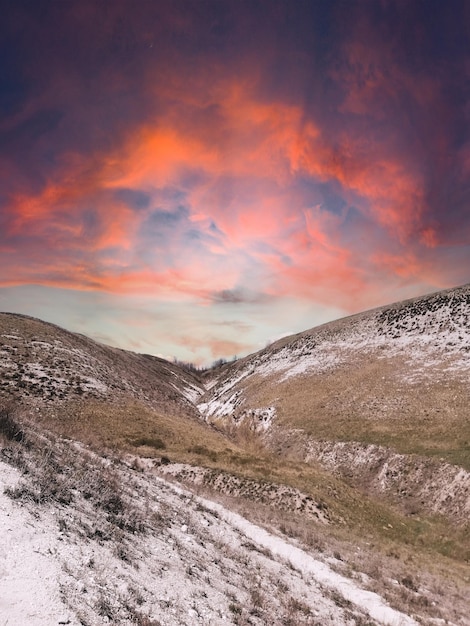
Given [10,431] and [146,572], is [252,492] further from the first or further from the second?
[146,572]

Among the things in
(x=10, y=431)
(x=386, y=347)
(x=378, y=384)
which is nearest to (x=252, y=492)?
(x=10, y=431)

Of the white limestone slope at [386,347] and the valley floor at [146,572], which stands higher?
the white limestone slope at [386,347]

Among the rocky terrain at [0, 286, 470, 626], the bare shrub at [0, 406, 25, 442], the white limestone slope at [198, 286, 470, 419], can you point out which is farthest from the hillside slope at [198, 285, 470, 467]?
the bare shrub at [0, 406, 25, 442]

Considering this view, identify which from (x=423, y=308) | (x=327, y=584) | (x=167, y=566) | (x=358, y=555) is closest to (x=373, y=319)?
(x=423, y=308)

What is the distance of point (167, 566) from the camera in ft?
31.3

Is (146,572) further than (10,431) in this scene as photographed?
No

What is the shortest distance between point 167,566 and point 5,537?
428cm

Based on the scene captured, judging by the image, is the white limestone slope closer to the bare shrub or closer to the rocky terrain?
the rocky terrain

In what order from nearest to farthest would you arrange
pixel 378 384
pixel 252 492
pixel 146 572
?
pixel 146 572 < pixel 252 492 < pixel 378 384

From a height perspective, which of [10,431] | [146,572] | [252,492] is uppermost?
[10,431]

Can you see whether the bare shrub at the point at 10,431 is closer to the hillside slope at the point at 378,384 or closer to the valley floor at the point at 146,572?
the valley floor at the point at 146,572

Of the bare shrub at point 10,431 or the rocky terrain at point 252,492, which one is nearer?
the rocky terrain at point 252,492

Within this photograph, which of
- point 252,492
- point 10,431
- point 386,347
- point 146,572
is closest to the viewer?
point 146,572

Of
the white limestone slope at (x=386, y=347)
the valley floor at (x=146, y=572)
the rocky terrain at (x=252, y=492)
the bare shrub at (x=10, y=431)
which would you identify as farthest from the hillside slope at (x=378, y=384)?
the bare shrub at (x=10, y=431)
